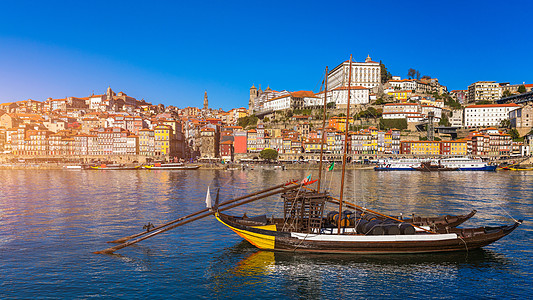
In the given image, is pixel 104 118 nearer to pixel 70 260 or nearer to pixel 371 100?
pixel 371 100

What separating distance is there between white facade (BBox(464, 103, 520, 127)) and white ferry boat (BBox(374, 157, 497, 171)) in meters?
26.2

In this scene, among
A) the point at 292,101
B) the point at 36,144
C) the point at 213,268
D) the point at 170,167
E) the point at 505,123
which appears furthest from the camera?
the point at 292,101

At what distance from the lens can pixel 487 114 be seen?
108438 millimetres

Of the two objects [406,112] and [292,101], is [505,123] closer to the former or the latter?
[406,112]

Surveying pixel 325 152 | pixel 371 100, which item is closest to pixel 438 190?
pixel 325 152

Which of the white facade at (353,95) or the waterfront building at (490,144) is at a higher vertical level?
the white facade at (353,95)

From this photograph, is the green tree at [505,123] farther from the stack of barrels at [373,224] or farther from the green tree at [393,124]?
the stack of barrels at [373,224]

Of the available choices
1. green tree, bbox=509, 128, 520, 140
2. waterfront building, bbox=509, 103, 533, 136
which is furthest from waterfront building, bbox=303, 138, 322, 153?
waterfront building, bbox=509, 103, 533, 136

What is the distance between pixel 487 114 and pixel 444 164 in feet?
118

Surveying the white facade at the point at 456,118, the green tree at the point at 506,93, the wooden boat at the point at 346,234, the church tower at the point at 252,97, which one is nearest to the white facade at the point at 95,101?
the church tower at the point at 252,97

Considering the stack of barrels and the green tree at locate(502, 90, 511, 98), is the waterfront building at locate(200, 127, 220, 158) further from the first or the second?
the green tree at locate(502, 90, 511, 98)

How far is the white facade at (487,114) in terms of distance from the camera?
107 meters

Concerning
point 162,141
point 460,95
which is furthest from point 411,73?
point 162,141

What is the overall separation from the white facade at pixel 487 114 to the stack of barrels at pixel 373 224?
105m
